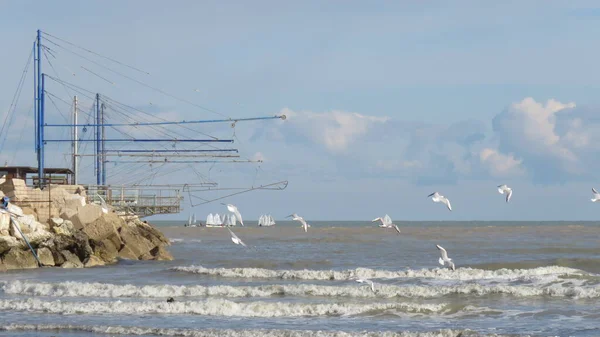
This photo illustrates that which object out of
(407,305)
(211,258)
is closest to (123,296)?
(407,305)

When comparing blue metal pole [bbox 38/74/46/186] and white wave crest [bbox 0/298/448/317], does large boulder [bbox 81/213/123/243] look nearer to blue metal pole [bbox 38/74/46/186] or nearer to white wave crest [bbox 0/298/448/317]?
blue metal pole [bbox 38/74/46/186]

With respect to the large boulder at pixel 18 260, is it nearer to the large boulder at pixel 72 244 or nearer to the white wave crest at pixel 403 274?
the large boulder at pixel 72 244

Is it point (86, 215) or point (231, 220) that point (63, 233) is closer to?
point (86, 215)

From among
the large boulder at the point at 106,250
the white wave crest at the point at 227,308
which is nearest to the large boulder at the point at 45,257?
the large boulder at the point at 106,250

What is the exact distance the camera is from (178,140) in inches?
2260

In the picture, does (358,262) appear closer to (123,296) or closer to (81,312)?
(123,296)

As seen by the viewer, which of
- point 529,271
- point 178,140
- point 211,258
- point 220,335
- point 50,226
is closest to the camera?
point 220,335

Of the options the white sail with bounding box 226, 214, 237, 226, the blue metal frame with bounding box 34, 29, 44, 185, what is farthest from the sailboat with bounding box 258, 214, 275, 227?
the blue metal frame with bounding box 34, 29, 44, 185

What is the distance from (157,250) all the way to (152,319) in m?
20.5

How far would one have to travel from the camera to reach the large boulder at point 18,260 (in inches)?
1329

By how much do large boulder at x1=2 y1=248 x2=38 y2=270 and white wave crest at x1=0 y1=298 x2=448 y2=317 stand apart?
9.41 m

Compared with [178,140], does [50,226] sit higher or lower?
lower

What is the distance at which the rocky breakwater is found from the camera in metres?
34.7

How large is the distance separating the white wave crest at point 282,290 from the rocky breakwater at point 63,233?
252 inches
